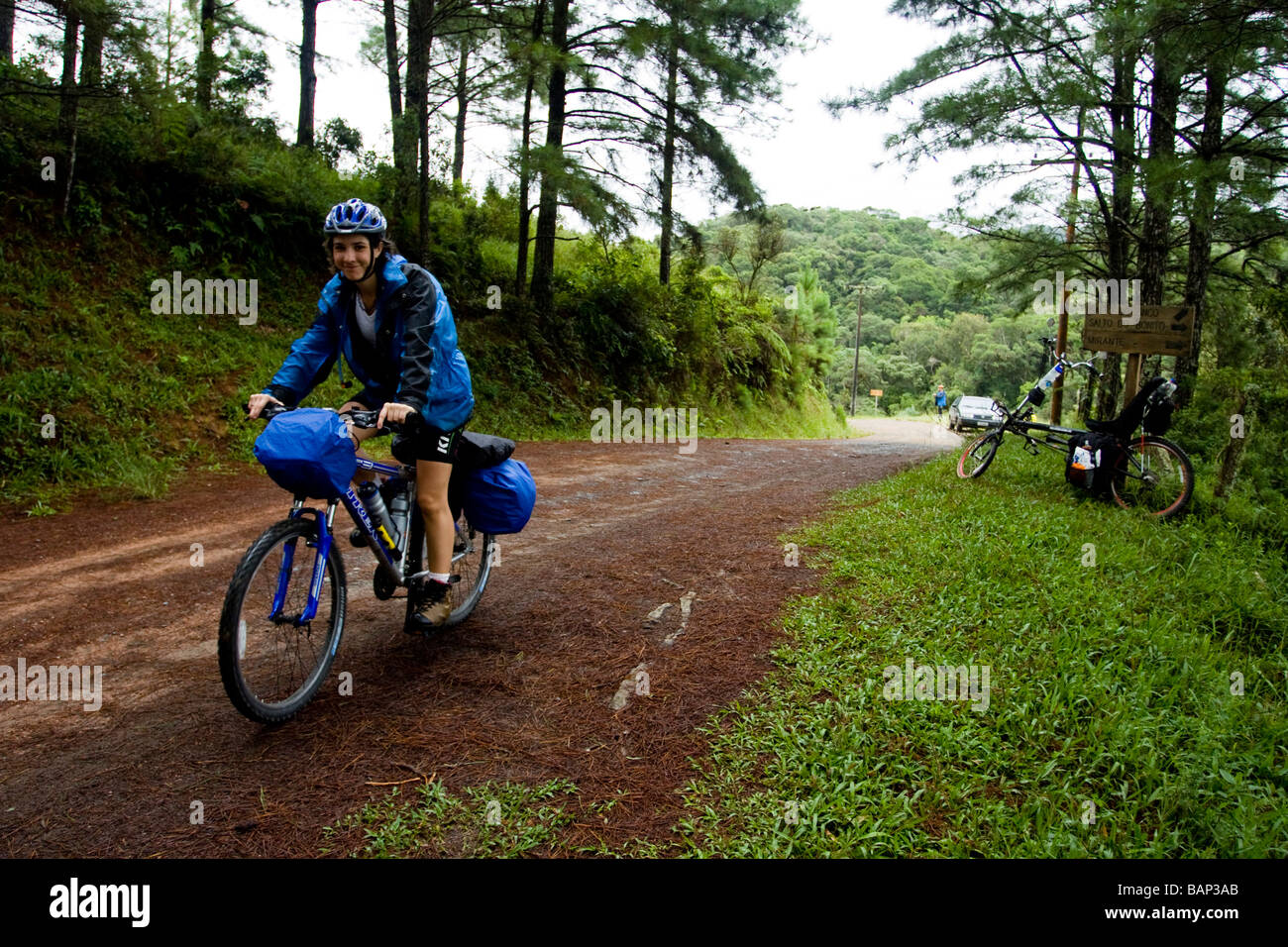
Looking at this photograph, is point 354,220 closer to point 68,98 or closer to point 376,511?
point 376,511

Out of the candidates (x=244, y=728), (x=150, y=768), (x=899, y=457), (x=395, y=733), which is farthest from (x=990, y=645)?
(x=899, y=457)

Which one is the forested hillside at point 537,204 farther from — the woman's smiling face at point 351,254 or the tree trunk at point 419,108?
the woman's smiling face at point 351,254

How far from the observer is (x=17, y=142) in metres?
9.05

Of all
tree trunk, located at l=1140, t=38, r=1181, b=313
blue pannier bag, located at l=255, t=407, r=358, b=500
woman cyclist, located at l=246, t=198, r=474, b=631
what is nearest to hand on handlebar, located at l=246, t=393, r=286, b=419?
woman cyclist, located at l=246, t=198, r=474, b=631

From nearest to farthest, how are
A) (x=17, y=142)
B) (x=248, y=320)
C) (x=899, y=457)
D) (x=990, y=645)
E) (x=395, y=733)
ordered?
(x=395, y=733) < (x=990, y=645) < (x=17, y=142) < (x=248, y=320) < (x=899, y=457)

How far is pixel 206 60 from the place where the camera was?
10.7m

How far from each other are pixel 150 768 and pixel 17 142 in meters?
11.0

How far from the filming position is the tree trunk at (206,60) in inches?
420

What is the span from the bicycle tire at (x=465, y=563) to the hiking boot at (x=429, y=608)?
46 mm

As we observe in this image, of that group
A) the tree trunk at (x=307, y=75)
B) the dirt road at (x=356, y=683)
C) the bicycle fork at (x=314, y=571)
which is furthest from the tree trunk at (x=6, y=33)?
the bicycle fork at (x=314, y=571)

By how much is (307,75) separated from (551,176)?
652 cm

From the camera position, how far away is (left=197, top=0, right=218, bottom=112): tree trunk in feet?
35.0

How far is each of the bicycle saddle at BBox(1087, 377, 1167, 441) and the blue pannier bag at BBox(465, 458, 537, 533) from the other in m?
6.39
